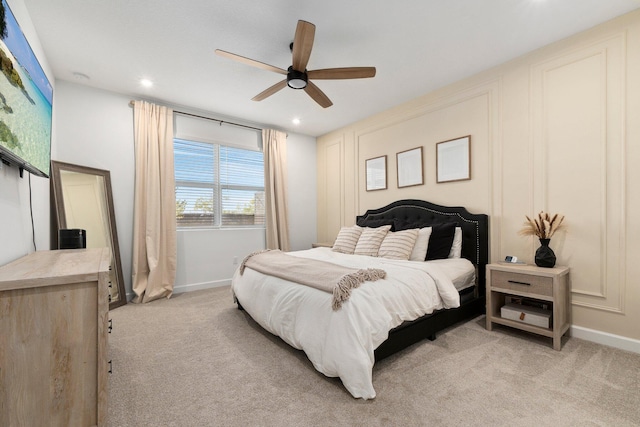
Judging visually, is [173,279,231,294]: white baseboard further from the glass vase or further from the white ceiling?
the glass vase

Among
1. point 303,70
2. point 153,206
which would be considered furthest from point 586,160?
point 153,206

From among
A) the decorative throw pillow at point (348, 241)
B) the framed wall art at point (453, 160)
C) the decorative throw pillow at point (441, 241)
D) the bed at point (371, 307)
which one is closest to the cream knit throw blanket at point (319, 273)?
the bed at point (371, 307)

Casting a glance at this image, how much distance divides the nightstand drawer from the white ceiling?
6.96 ft

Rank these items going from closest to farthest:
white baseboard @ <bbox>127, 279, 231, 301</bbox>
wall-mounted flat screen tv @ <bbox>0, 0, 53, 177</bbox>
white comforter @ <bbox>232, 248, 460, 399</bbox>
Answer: wall-mounted flat screen tv @ <bbox>0, 0, 53, 177</bbox>
white comforter @ <bbox>232, 248, 460, 399</bbox>
white baseboard @ <bbox>127, 279, 231, 301</bbox>

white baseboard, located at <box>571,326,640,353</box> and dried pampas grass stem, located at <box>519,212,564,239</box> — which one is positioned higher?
dried pampas grass stem, located at <box>519,212,564,239</box>

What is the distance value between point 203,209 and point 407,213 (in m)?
3.02

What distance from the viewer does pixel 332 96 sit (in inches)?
145

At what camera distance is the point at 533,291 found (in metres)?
2.37

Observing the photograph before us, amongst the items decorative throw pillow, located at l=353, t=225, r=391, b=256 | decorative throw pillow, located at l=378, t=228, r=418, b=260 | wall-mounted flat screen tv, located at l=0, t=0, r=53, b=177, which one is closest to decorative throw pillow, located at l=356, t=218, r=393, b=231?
decorative throw pillow, located at l=353, t=225, r=391, b=256

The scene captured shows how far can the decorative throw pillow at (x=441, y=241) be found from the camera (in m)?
3.07

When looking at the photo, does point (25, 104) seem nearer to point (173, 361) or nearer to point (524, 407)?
point (173, 361)

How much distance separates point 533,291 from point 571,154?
127 centimetres

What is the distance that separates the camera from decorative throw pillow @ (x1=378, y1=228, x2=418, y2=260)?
3.04 m

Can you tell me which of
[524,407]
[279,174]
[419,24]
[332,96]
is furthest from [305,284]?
[279,174]
